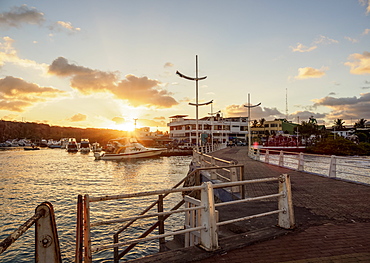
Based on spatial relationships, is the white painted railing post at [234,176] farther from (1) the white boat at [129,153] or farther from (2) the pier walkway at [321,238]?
(1) the white boat at [129,153]

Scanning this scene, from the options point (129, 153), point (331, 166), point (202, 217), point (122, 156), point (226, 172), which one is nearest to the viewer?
point (202, 217)

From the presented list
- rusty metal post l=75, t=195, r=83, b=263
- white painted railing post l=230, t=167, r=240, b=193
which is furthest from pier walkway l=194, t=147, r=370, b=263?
white painted railing post l=230, t=167, r=240, b=193

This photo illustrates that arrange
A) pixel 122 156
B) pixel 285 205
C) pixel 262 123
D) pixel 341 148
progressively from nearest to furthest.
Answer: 1. pixel 285 205
2. pixel 122 156
3. pixel 341 148
4. pixel 262 123

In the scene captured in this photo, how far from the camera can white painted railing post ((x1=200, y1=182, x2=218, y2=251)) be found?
4934mm

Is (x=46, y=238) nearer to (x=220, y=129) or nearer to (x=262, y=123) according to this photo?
(x=220, y=129)

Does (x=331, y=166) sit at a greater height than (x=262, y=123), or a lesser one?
lesser

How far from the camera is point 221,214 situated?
777 cm

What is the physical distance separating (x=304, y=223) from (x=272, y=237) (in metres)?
1.66

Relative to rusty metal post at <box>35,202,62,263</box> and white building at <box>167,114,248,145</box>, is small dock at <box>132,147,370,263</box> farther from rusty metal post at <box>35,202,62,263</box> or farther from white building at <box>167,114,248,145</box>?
white building at <box>167,114,248,145</box>

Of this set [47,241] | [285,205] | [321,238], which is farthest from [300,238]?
[47,241]

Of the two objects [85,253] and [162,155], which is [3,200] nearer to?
[85,253]

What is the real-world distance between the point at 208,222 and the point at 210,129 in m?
104

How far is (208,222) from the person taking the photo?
4961 mm

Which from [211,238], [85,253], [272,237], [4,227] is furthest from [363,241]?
[4,227]
